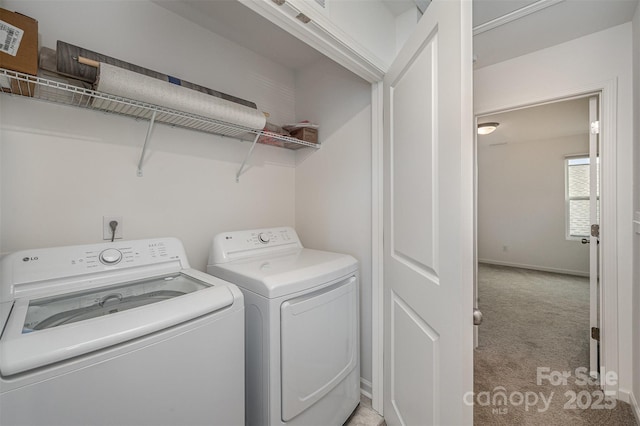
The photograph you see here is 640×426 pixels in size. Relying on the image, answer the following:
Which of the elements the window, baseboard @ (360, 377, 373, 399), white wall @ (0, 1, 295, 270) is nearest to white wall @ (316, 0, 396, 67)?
white wall @ (0, 1, 295, 270)

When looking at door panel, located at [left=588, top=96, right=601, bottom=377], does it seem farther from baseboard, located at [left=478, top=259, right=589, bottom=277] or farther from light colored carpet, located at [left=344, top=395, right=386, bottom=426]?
baseboard, located at [left=478, top=259, right=589, bottom=277]


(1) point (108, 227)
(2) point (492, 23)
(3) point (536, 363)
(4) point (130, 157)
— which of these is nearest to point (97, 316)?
(1) point (108, 227)

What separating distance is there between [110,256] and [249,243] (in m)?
0.69

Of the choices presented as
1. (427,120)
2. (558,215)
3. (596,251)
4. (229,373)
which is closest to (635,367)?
(596,251)

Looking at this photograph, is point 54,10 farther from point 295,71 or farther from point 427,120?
point 427,120

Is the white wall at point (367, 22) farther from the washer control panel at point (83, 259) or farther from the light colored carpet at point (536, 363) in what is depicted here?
the light colored carpet at point (536, 363)

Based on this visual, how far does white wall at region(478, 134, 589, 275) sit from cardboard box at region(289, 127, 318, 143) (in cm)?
511

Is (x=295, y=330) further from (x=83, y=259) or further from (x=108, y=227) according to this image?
(x=108, y=227)

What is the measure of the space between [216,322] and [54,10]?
160 cm

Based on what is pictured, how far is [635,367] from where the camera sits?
1.62 m

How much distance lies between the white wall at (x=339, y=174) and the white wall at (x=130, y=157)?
32 centimetres

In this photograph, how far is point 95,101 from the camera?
124 cm

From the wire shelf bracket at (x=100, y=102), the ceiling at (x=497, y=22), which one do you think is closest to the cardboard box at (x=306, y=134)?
the wire shelf bracket at (x=100, y=102)

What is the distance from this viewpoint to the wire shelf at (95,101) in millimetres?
995
